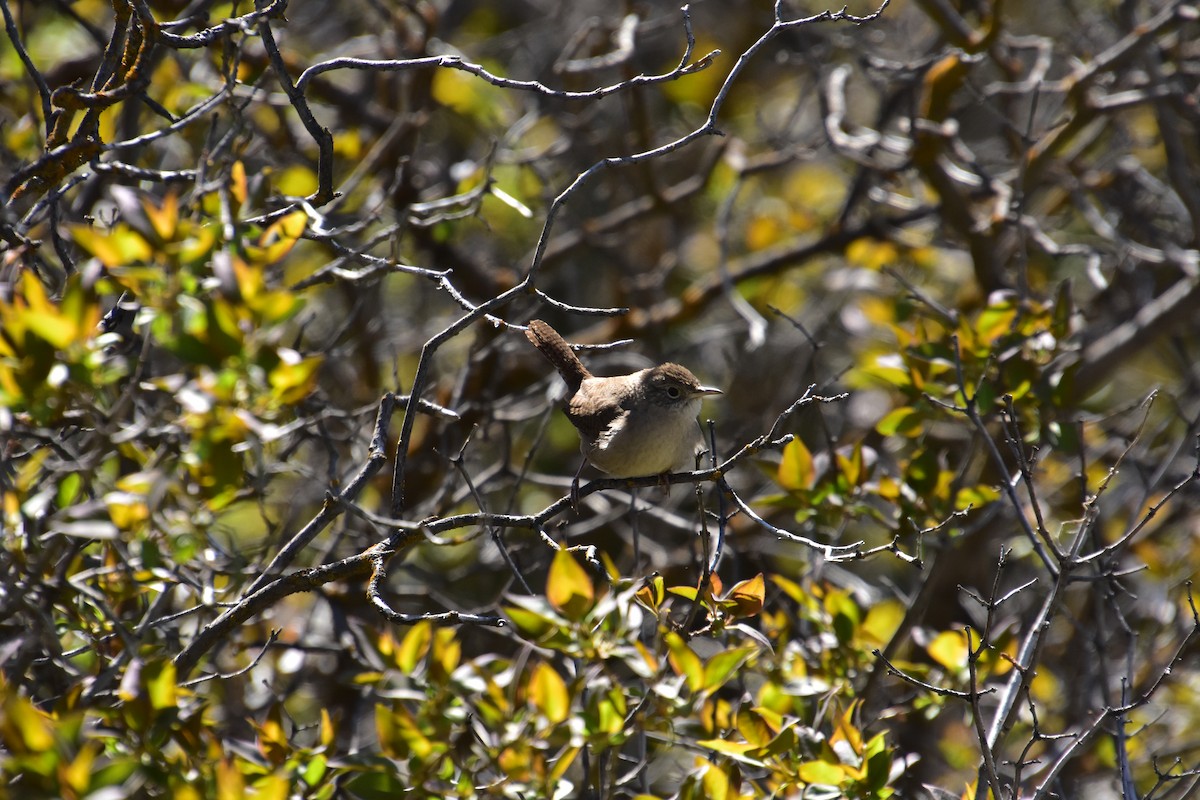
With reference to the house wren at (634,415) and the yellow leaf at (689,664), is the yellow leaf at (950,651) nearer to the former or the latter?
the house wren at (634,415)

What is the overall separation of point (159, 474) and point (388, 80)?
436cm

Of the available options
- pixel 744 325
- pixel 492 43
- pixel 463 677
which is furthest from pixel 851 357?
pixel 463 677

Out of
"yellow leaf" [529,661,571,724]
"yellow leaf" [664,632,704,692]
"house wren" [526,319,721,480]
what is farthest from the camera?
"house wren" [526,319,721,480]

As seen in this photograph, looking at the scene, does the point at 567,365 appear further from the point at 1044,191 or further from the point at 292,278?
the point at 1044,191

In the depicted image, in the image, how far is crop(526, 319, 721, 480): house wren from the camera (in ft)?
13.1

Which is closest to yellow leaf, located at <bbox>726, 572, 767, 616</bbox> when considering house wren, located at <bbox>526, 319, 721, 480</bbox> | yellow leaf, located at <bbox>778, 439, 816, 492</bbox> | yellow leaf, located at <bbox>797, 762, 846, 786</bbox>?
yellow leaf, located at <bbox>797, 762, 846, 786</bbox>

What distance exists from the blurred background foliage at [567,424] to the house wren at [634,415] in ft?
0.75

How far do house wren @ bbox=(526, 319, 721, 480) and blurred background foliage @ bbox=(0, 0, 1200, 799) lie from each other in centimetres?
23

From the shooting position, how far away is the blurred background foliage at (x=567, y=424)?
222 centimetres

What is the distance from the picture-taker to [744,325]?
5.81 m

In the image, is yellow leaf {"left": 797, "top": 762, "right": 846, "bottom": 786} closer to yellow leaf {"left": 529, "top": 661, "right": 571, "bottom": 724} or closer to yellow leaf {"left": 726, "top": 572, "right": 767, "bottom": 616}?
yellow leaf {"left": 726, "top": 572, "right": 767, "bottom": 616}

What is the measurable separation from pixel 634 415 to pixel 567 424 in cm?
298

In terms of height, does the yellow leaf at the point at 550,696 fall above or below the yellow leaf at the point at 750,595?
above

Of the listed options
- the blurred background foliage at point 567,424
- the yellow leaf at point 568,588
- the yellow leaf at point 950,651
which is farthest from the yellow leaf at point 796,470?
the yellow leaf at point 568,588
